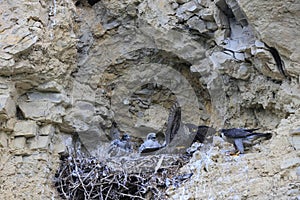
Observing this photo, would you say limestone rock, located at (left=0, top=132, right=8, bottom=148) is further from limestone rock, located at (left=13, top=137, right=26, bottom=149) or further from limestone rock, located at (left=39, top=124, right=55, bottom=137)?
limestone rock, located at (left=39, top=124, right=55, bottom=137)

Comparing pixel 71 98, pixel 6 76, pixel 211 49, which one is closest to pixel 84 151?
pixel 71 98

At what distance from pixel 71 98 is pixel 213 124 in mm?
2194

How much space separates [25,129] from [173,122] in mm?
2303

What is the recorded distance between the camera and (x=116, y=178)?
222 inches

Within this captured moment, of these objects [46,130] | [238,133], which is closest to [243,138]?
[238,133]

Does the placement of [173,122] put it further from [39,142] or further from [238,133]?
[39,142]

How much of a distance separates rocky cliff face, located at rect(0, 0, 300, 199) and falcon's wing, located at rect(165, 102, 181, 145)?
130 mm

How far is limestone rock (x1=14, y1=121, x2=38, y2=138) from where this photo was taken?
5.88 metres

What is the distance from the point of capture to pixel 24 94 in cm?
616

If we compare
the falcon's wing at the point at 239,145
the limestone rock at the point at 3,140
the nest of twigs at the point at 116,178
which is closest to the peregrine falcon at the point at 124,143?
the nest of twigs at the point at 116,178

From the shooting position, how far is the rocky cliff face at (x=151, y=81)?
517 cm

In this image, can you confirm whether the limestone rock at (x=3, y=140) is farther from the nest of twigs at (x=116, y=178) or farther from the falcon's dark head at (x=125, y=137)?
the falcon's dark head at (x=125, y=137)

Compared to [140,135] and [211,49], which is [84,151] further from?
[211,49]

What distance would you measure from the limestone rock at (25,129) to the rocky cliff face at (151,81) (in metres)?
0.01
